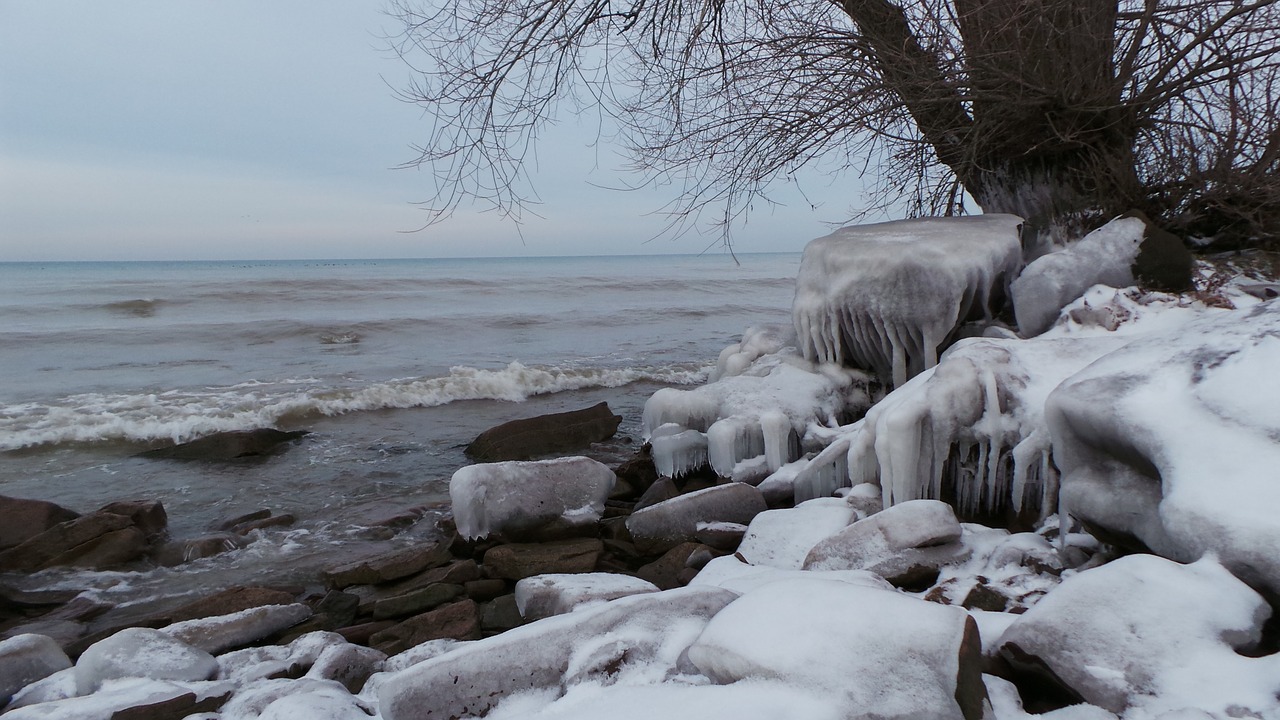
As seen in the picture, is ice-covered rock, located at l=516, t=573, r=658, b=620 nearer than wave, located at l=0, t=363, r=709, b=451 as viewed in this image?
Yes

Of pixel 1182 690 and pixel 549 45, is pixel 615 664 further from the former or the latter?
pixel 549 45

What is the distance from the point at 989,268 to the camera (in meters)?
5.22

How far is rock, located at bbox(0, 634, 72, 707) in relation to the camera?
3.14 meters

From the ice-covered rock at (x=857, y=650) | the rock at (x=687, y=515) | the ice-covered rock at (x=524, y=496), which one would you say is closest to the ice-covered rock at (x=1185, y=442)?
the ice-covered rock at (x=857, y=650)

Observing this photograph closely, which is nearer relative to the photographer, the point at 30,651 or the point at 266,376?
the point at 30,651

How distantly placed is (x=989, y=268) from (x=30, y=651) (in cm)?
555

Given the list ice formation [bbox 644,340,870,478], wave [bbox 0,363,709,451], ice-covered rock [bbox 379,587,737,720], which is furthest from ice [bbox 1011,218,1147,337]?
wave [bbox 0,363,709,451]

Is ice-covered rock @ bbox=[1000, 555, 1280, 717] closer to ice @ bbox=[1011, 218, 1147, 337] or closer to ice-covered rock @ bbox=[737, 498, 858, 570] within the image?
ice-covered rock @ bbox=[737, 498, 858, 570]

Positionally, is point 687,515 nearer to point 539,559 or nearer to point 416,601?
point 539,559

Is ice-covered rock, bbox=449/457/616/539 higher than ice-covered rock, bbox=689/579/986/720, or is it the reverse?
ice-covered rock, bbox=689/579/986/720

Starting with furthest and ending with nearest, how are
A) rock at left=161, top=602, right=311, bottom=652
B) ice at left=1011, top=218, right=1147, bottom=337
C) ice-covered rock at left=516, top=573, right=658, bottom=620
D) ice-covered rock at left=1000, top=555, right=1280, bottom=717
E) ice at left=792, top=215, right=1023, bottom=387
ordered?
ice at left=792, top=215, right=1023, bottom=387, ice at left=1011, top=218, right=1147, bottom=337, rock at left=161, top=602, right=311, bottom=652, ice-covered rock at left=516, top=573, right=658, bottom=620, ice-covered rock at left=1000, top=555, right=1280, bottom=717

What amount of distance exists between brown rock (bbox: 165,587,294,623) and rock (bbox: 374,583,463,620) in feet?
1.85

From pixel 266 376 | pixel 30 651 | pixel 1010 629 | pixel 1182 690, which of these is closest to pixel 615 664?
pixel 1010 629

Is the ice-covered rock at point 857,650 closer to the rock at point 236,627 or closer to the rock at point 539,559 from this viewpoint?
the rock at point 539,559
